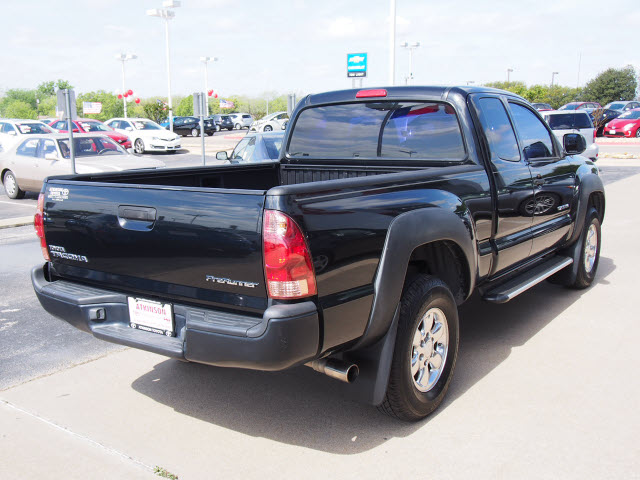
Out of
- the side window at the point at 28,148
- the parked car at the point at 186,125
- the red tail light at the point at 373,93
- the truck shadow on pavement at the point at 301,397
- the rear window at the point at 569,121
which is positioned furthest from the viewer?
the parked car at the point at 186,125

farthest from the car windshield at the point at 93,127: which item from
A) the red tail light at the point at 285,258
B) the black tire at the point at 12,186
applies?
the red tail light at the point at 285,258

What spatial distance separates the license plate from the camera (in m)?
3.09

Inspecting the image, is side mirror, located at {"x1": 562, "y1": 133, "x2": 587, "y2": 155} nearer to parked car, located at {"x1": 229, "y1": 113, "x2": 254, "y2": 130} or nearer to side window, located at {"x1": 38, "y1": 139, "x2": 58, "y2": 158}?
side window, located at {"x1": 38, "y1": 139, "x2": 58, "y2": 158}

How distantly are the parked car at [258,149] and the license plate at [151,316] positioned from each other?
5861mm

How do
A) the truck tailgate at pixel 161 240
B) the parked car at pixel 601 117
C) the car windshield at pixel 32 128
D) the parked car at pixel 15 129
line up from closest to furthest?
the truck tailgate at pixel 161 240 < the parked car at pixel 15 129 < the car windshield at pixel 32 128 < the parked car at pixel 601 117

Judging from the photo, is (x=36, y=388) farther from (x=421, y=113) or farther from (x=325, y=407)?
(x=421, y=113)

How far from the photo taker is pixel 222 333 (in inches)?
111

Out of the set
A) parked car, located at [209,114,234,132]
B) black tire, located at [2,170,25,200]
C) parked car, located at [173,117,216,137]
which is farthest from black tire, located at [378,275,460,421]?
parked car, located at [209,114,234,132]

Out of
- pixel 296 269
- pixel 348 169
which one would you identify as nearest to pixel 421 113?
pixel 348 169

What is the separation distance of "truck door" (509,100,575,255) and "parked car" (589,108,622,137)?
95.3 ft

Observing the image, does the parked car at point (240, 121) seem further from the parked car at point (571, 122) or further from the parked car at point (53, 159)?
the parked car at point (53, 159)

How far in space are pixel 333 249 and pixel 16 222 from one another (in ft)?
32.1

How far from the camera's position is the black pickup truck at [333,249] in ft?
9.11

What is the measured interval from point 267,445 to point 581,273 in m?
3.97
